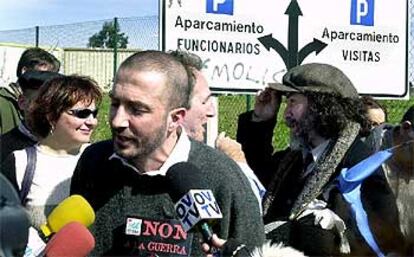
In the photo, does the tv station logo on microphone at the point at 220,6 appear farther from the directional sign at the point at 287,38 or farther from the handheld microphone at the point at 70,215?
the handheld microphone at the point at 70,215

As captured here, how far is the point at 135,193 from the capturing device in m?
2.77

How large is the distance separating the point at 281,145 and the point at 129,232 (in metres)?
7.40

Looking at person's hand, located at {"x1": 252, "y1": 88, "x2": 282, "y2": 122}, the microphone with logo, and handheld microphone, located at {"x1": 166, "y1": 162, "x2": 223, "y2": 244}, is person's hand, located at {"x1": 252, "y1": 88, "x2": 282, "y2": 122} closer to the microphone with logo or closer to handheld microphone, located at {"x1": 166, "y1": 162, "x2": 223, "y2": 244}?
handheld microphone, located at {"x1": 166, "y1": 162, "x2": 223, "y2": 244}

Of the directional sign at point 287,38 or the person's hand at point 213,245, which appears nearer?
the person's hand at point 213,245

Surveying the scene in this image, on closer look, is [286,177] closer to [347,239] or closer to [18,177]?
[347,239]

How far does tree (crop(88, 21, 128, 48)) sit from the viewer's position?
10688 mm

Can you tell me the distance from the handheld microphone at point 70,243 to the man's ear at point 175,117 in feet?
1.62

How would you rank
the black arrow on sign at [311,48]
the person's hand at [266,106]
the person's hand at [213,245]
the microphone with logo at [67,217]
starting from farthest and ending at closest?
the black arrow on sign at [311,48] < the person's hand at [266,106] < the microphone with logo at [67,217] < the person's hand at [213,245]

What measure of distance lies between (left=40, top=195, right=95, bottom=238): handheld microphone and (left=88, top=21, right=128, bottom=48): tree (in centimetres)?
802

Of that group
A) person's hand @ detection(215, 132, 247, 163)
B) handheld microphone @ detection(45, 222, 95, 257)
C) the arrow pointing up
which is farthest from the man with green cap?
A: handheld microphone @ detection(45, 222, 95, 257)

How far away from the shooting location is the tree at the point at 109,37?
1069 cm

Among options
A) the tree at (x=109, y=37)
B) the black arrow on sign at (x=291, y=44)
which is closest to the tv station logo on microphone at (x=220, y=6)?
the black arrow on sign at (x=291, y=44)

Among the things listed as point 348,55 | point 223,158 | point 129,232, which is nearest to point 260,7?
point 348,55

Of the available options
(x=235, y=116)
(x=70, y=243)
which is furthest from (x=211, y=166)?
(x=235, y=116)
